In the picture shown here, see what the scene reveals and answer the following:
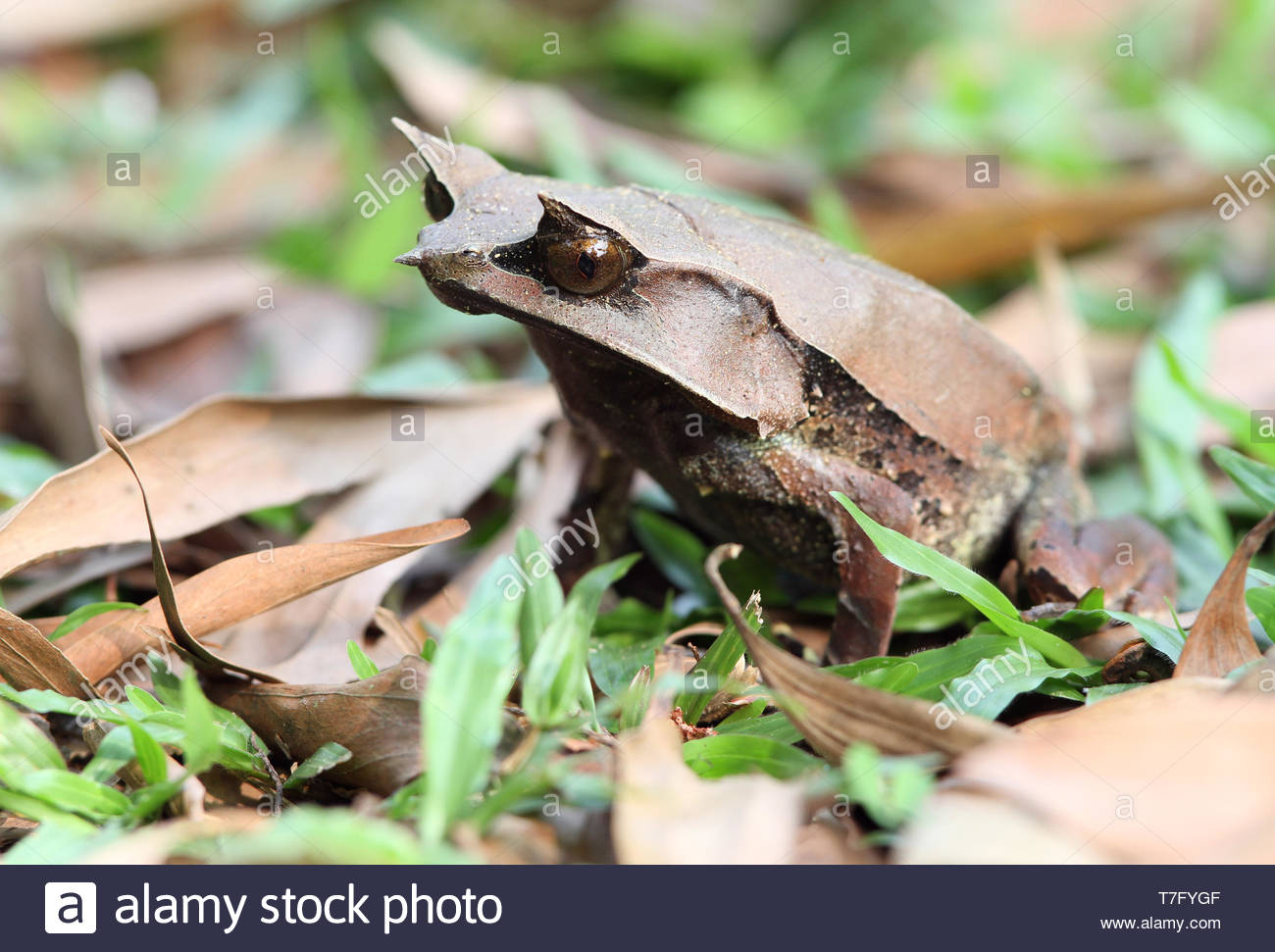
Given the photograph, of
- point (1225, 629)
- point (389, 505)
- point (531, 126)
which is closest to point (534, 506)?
point (389, 505)

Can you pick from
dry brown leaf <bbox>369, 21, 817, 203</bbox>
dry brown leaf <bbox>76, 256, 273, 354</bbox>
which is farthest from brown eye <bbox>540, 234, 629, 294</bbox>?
dry brown leaf <bbox>369, 21, 817, 203</bbox>

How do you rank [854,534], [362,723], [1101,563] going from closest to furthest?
[362,723] → [854,534] → [1101,563]

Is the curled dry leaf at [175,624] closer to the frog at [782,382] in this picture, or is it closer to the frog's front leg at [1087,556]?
the frog at [782,382]

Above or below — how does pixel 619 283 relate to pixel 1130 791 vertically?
above

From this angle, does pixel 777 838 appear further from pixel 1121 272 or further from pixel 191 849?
pixel 1121 272

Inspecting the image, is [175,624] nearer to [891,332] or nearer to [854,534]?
[854,534]

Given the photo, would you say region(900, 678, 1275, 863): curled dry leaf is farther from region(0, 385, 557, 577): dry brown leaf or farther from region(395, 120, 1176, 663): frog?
region(0, 385, 557, 577): dry brown leaf
